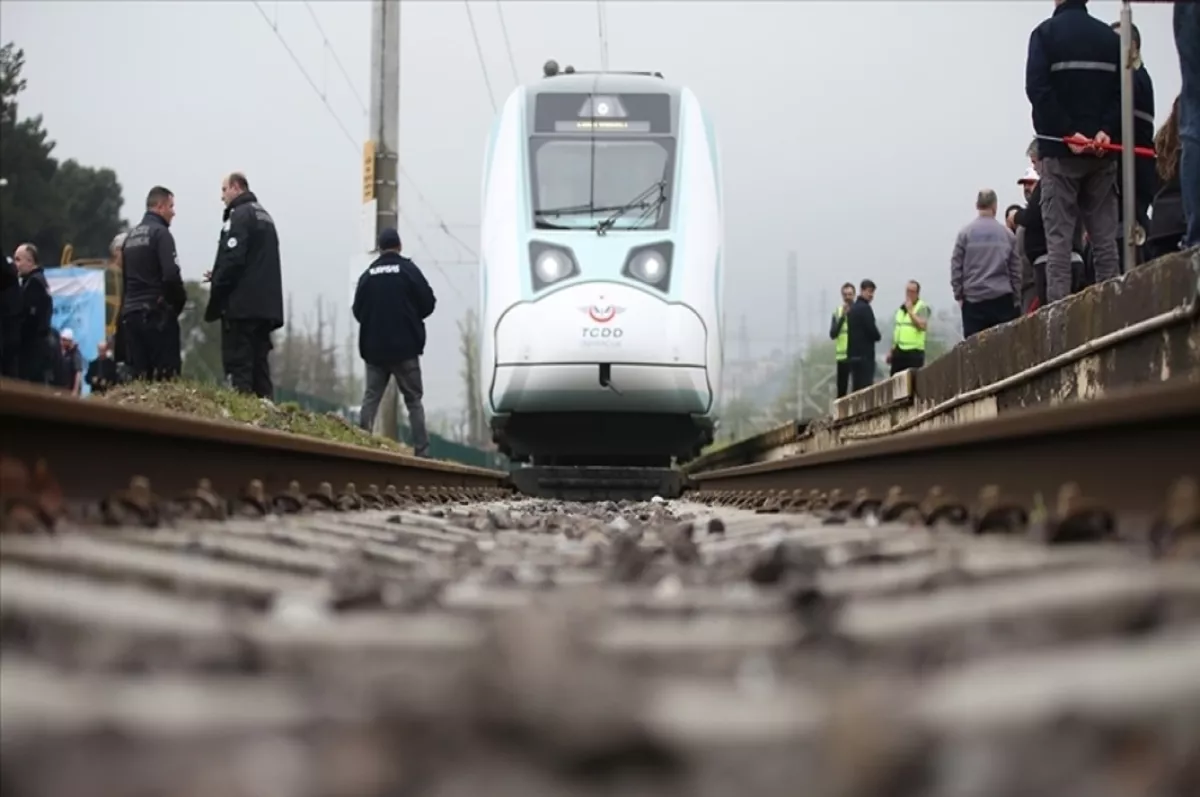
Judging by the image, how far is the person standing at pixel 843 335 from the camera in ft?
47.7

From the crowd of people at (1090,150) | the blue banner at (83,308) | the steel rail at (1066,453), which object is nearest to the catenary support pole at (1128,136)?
the crowd of people at (1090,150)

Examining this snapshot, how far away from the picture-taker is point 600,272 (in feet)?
Answer: 29.8

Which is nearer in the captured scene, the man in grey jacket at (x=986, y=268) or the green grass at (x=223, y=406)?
the green grass at (x=223, y=406)

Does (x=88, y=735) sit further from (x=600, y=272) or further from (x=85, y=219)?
(x=85, y=219)

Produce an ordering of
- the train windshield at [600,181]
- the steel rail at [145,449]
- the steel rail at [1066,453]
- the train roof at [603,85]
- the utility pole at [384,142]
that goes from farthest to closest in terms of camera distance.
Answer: the utility pole at [384,142], the train roof at [603,85], the train windshield at [600,181], the steel rail at [145,449], the steel rail at [1066,453]

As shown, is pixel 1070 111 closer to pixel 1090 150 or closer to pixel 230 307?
pixel 1090 150

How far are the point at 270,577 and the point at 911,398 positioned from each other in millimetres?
6386

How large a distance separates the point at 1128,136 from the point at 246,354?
7090 millimetres

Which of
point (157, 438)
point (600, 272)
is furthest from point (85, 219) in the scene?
point (157, 438)

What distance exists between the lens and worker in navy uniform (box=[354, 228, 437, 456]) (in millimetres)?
10906

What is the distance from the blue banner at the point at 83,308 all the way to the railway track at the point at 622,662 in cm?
1793

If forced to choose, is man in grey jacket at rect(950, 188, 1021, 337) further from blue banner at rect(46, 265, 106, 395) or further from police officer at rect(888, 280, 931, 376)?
blue banner at rect(46, 265, 106, 395)

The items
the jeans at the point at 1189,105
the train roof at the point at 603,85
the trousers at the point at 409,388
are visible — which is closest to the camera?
the jeans at the point at 1189,105

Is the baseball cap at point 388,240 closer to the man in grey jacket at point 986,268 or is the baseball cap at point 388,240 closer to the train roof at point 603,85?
the train roof at point 603,85
